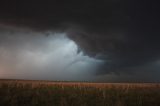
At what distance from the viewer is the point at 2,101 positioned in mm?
21312

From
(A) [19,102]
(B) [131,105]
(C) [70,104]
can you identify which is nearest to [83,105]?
(C) [70,104]

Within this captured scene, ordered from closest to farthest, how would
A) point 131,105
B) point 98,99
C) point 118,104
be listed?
1. point 118,104
2. point 131,105
3. point 98,99

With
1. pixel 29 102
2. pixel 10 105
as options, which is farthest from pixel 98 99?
pixel 10 105

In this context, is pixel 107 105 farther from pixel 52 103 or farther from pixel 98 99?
pixel 52 103

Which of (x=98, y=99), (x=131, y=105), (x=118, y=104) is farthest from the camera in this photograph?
(x=98, y=99)

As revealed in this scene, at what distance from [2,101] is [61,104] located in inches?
204

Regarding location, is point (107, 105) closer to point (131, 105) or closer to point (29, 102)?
point (131, 105)

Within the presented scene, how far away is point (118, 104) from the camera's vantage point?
2020cm

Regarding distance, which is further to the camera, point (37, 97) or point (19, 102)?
point (37, 97)

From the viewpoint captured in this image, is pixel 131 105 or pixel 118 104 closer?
pixel 118 104

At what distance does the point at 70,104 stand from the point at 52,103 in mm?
1649

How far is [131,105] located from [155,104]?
237 centimetres

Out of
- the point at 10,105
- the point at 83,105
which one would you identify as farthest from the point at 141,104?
the point at 10,105

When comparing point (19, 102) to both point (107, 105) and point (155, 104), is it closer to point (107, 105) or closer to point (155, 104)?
point (107, 105)
